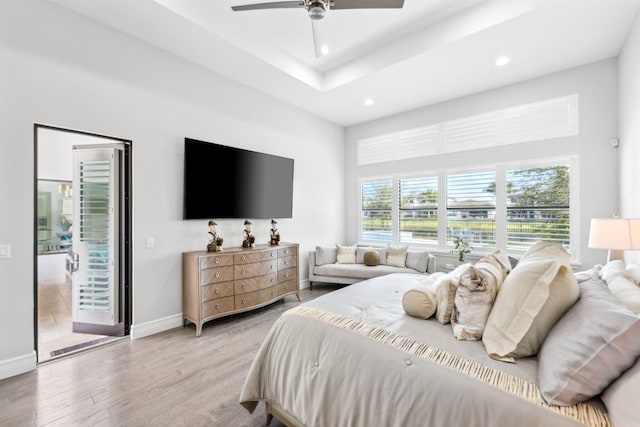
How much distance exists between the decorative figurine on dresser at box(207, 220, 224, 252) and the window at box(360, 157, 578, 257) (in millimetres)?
3293

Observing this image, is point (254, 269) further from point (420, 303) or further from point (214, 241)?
point (420, 303)

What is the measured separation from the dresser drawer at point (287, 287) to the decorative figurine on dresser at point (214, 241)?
110 cm

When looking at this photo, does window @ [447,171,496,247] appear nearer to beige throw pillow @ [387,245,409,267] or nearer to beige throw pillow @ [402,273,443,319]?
beige throw pillow @ [387,245,409,267]

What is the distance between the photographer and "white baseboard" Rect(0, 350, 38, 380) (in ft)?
7.65

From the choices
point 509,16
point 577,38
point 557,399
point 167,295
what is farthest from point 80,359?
point 577,38

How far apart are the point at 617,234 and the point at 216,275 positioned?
151 inches

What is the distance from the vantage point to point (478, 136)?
14.9 ft

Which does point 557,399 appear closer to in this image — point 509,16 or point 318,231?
point 509,16

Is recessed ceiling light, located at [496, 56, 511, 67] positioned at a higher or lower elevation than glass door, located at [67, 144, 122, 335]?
higher

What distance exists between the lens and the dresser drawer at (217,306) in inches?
129

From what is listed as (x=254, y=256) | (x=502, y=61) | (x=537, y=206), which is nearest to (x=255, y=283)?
(x=254, y=256)

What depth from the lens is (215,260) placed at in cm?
340

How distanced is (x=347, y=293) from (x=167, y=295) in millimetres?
2350

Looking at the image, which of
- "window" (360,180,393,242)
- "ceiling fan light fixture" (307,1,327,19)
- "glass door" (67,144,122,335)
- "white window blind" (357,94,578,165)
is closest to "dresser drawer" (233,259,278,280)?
"glass door" (67,144,122,335)
